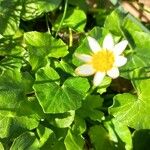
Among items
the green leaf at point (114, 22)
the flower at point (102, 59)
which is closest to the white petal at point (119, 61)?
the flower at point (102, 59)

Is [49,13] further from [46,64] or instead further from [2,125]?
[2,125]

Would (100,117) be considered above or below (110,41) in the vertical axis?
below

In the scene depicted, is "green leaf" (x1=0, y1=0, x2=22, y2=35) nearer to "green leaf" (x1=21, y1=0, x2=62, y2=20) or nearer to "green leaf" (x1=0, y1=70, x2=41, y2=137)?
"green leaf" (x1=21, y1=0, x2=62, y2=20)

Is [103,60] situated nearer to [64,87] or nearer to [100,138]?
[64,87]

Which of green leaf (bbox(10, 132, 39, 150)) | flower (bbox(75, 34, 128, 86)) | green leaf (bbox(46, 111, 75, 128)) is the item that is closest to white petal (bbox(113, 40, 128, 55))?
flower (bbox(75, 34, 128, 86))

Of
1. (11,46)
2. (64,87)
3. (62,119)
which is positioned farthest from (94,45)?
(11,46)

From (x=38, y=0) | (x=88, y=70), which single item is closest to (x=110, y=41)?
(x=88, y=70)

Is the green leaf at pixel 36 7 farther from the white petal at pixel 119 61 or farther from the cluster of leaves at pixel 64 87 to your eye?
the white petal at pixel 119 61

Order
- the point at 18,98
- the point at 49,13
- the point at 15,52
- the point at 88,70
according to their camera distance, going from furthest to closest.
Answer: the point at 49,13
the point at 15,52
the point at 18,98
the point at 88,70
